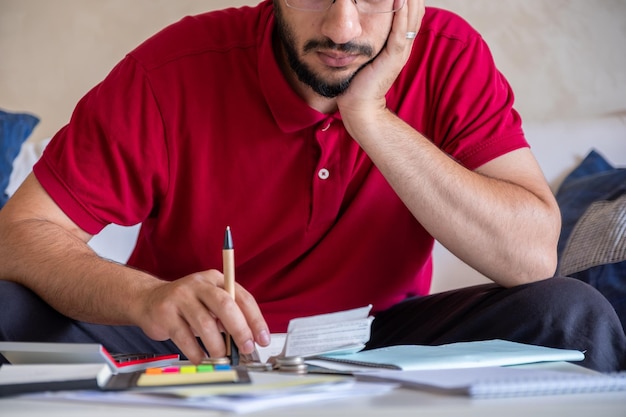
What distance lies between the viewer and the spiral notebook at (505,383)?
0.75 meters

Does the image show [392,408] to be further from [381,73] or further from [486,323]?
[381,73]

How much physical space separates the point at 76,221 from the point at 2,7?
54.2 inches

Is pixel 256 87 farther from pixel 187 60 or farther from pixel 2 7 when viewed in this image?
pixel 2 7

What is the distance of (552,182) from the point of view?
217 cm

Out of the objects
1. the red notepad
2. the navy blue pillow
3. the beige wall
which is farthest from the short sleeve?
the beige wall

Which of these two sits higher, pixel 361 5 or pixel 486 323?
pixel 361 5

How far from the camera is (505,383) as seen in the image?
749 mm

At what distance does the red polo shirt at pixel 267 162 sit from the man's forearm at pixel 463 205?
0.11 metres

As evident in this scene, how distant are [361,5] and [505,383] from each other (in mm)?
845

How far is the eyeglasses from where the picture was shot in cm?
143

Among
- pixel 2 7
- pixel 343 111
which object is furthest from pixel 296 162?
pixel 2 7

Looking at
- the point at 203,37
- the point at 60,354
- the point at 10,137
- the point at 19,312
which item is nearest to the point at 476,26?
the point at 203,37

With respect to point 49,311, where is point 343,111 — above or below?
above

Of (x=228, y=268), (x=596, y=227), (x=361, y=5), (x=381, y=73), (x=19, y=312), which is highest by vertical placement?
(x=361, y=5)
